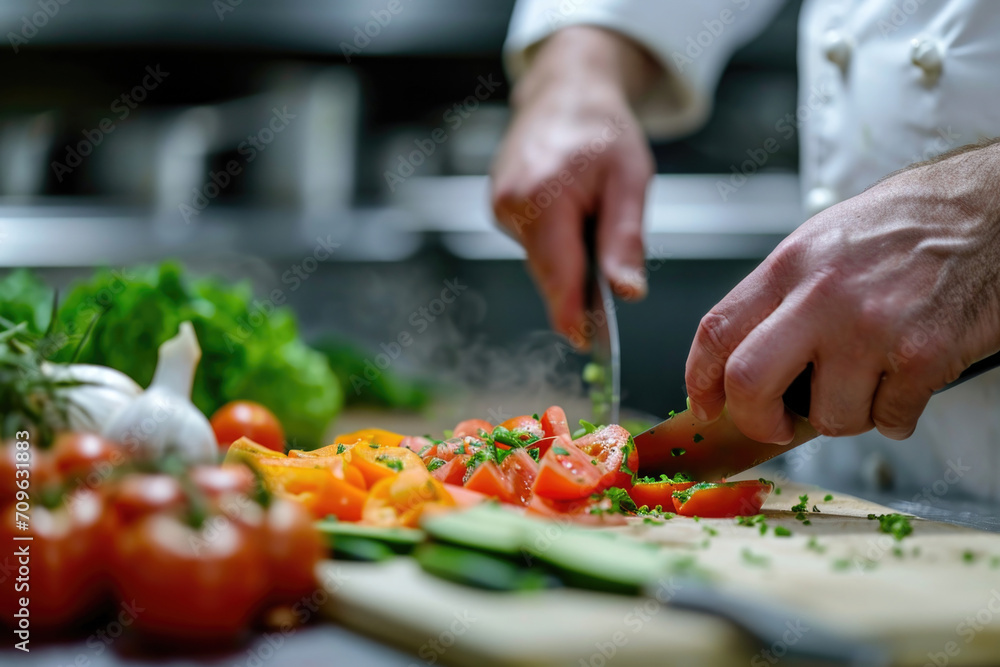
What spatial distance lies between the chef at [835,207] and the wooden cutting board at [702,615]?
0.23 metres

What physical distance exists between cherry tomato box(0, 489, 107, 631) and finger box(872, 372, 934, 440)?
0.86 meters

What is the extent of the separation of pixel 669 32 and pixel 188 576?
1.52 meters

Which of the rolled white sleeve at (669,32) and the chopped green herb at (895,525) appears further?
the rolled white sleeve at (669,32)

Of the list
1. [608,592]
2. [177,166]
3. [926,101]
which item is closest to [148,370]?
[608,592]

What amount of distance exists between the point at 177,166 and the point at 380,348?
3.56ft

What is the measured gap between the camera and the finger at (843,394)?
1.01 meters

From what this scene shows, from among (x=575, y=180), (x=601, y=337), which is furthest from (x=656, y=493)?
(x=575, y=180)

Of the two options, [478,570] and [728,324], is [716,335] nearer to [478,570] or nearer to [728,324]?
[728,324]

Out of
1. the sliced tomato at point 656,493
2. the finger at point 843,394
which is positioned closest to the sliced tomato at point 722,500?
the sliced tomato at point 656,493

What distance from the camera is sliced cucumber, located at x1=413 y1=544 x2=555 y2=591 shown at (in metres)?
0.71

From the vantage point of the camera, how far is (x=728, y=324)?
1064mm

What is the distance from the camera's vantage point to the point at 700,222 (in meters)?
3.41

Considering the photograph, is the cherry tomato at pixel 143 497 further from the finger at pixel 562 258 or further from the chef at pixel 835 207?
the finger at pixel 562 258

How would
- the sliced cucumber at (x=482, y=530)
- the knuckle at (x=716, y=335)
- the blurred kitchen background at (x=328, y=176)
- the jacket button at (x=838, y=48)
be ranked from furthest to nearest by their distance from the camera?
the blurred kitchen background at (x=328, y=176) < the jacket button at (x=838, y=48) < the knuckle at (x=716, y=335) < the sliced cucumber at (x=482, y=530)
